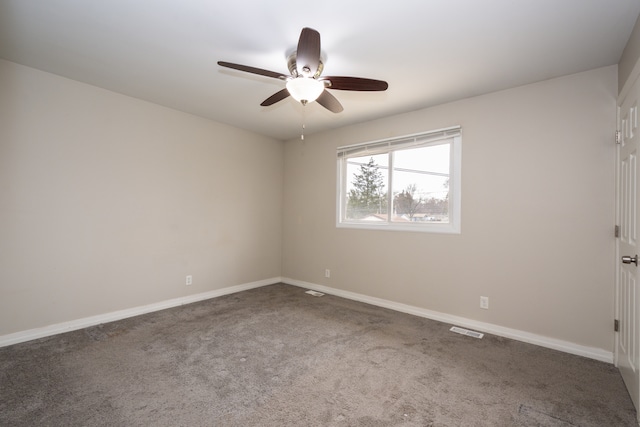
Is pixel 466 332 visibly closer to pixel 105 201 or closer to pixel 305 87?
pixel 305 87

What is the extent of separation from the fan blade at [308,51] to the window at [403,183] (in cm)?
200

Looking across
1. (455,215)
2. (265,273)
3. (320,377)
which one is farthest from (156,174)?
(455,215)

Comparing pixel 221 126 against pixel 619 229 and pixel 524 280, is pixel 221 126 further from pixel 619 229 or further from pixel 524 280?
pixel 619 229

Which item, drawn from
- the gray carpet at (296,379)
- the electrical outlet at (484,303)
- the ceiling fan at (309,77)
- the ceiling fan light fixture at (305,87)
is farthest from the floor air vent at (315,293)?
the ceiling fan light fixture at (305,87)

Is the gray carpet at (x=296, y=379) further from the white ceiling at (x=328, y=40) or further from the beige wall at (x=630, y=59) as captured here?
the white ceiling at (x=328, y=40)

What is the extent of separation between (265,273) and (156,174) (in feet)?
7.30

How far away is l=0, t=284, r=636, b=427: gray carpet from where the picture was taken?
169cm

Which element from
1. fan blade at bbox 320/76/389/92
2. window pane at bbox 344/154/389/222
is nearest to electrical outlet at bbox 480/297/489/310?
window pane at bbox 344/154/389/222

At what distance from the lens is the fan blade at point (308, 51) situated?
1665 mm

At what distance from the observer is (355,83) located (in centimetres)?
213

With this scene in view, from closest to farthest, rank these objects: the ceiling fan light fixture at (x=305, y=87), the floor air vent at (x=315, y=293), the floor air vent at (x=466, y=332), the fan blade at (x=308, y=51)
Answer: the fan blade at (x=308, y=51)
the ceiling fan light fixture at (x=305, y=87)
the floor air vent at (x=466, y=332)
the floor air vent at (x=315, y=293)

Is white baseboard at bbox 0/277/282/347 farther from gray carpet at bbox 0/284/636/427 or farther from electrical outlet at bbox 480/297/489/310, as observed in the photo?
electrical outlet at bbox 480/297/489/310

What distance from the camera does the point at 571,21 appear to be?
190cm

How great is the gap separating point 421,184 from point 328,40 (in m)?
2.04
